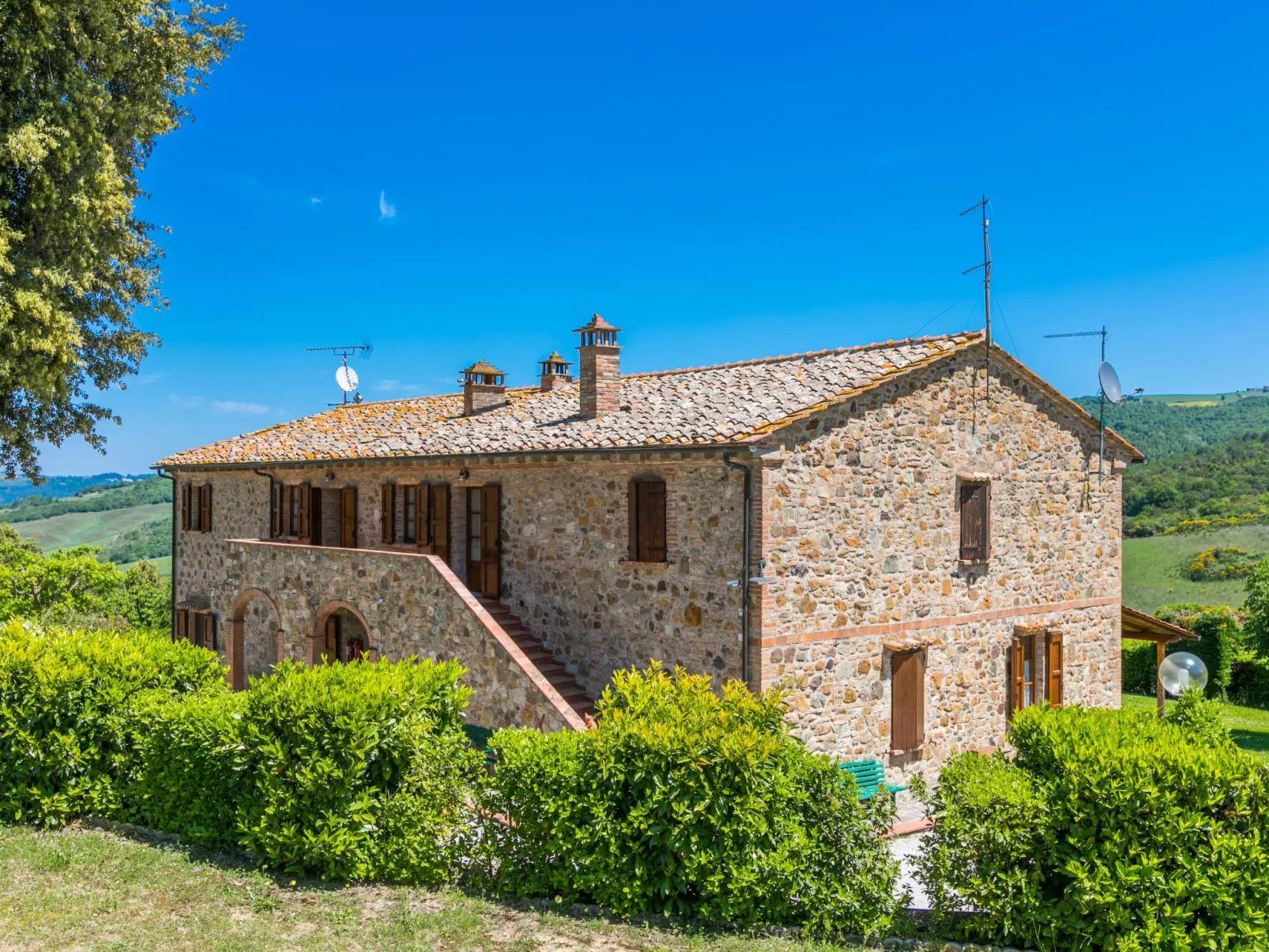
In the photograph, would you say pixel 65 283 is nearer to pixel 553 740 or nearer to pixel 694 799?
pixel 553 740

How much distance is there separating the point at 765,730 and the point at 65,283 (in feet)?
47.4

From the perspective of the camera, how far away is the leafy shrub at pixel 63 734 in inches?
403

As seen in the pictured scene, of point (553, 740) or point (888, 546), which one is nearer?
point (553, 740)

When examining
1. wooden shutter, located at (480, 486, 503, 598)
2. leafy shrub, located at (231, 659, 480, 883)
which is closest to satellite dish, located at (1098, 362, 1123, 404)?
wooden shutter, located at (480, 486, 503, 598)

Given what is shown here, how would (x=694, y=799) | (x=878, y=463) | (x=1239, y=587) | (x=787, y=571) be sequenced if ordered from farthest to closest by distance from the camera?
(x=1239, y=587)
(x=878, y=463)
(x=787, y=571)
(x=694, y=799)

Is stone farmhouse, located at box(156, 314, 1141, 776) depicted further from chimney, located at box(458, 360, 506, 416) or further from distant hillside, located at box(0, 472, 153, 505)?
distant hillside, located at box(0, 472, 153, 505)

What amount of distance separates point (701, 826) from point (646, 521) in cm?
701

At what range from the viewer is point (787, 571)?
43.9 feet

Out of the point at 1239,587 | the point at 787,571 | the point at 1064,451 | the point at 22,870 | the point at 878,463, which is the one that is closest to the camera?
the point at 22,870

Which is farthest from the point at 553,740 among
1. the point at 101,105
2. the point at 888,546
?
the point at 101,105

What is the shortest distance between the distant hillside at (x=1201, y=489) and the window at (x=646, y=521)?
50.4 m

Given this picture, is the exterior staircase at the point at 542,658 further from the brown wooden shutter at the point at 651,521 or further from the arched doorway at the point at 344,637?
the arched doorway at the point at 344,637

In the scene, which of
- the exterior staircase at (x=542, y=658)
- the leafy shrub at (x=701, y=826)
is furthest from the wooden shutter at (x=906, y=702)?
the leafy shrub at (x=701, y=826)

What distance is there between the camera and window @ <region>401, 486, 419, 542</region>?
18.9 meters
